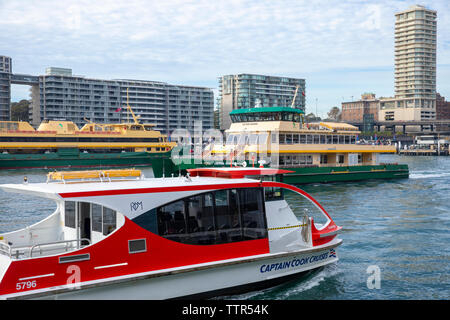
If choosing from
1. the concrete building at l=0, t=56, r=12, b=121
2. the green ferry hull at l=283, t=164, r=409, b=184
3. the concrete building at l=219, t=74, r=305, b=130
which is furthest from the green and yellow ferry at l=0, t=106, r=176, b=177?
the concrete building at l=219, t=74, r=305, b=130

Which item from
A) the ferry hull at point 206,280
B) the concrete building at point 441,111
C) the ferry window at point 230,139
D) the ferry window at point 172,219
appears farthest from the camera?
the concrete building at point 441,111

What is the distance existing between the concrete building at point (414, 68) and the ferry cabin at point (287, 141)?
142 metres

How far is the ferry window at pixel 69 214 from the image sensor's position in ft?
33.3

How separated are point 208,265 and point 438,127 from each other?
588ft

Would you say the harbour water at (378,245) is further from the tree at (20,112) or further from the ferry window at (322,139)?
the tree at (20,112)

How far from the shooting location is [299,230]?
12055mm

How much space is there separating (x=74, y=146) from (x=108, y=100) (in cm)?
7045

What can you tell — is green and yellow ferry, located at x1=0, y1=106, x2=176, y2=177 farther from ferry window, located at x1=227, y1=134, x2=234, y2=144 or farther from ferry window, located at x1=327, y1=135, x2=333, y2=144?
ferry window, located at x1=327, y1=135, x2=333, y2=144

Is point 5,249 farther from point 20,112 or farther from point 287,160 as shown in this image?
point 20,112

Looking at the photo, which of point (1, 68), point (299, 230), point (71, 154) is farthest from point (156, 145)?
point (1, 68)

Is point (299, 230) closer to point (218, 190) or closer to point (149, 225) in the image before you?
point (218, 190)

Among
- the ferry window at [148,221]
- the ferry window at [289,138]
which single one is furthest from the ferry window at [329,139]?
the ferry window at [148,221]

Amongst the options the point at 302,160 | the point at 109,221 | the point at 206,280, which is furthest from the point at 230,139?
the point at 109,221

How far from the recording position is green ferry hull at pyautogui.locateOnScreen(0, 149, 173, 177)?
6003 cm
